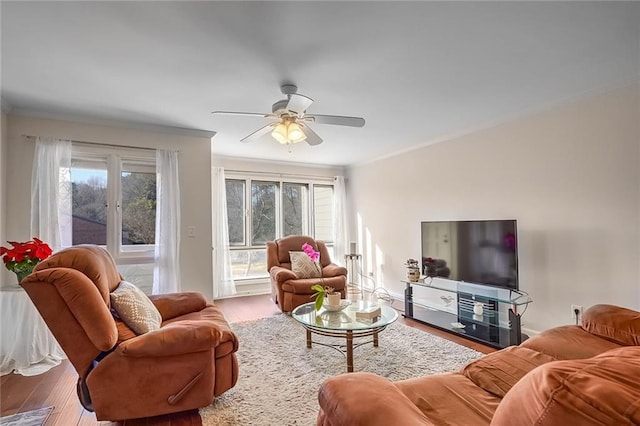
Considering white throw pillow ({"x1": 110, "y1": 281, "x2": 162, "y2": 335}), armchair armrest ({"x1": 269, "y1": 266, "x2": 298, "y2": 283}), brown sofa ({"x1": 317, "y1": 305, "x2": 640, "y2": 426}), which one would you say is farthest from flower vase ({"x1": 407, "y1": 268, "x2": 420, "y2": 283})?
white throw pillow ({"x1": 110, "y1": 281, "x2": 162, "y2": 335})

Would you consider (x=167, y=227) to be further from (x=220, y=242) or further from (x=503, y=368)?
(x=503, y=368)

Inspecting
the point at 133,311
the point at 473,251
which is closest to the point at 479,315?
the point at 473,251

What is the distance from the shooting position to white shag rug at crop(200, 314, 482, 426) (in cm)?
199

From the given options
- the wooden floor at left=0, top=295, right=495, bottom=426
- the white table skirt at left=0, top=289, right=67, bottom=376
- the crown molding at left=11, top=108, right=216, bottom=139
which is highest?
the crown molding at left=11, top=108, right=216, bottom=139

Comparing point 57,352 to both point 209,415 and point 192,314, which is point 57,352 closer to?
point 192,314

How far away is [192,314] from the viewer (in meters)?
2.68

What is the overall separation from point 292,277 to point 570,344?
115 inches

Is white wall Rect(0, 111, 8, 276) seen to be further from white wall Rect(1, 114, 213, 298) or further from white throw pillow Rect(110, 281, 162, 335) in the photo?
white throw pillow Rect(110, 281, 162, 335)

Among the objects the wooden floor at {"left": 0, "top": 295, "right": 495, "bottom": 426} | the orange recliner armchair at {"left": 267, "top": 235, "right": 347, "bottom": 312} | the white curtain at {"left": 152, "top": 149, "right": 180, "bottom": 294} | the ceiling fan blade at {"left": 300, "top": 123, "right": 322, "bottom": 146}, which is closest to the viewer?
the wooden floor at {"left": 0, "top": 295, "right": 495, "bottom": 426}

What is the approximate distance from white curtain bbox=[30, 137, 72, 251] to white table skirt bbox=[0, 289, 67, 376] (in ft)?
1.94

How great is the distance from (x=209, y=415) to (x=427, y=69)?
9.28ft

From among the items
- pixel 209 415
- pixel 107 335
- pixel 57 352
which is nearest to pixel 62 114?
pixel 57 352

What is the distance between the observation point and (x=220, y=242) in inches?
203

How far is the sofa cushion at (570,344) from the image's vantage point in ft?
5.42
